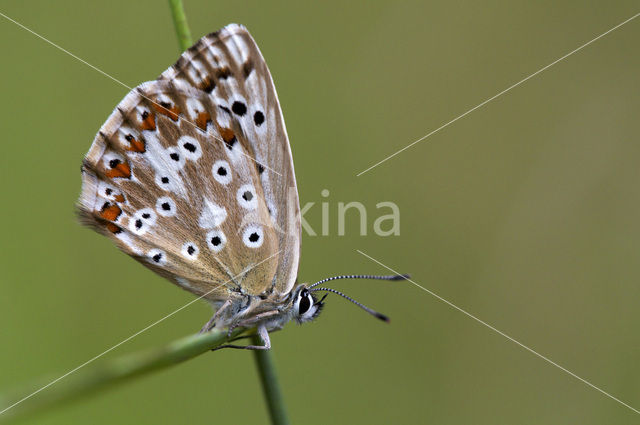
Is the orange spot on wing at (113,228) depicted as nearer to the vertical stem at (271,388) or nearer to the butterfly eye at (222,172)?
the butterfly eye at (222,172)

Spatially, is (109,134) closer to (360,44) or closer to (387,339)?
(387,339)

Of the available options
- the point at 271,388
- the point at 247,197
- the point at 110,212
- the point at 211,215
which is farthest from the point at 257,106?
the point at 271,388

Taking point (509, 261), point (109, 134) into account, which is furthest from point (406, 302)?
point (109, 134)

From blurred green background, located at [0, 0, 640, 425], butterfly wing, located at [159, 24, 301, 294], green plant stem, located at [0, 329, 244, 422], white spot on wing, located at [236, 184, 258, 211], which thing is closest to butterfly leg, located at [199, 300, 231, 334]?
butterfly wing, located at [159, 24, 301, 294]

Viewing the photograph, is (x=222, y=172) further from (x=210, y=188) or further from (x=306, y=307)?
(x=306, y=307)

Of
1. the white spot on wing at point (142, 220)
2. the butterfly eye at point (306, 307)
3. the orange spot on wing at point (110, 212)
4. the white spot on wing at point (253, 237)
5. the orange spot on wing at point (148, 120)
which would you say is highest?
the orange spot on wing at point (148, 120)

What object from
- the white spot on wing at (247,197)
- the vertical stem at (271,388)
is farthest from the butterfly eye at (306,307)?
the vertical stem at (271,388)
